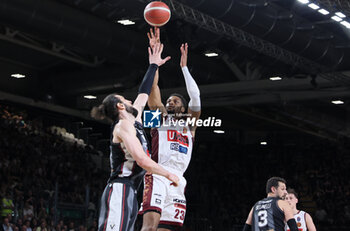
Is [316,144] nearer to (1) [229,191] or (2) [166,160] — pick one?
(1) [229,191]

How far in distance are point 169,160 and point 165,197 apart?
477mm

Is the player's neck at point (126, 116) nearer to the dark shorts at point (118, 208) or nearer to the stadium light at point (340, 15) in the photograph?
the dark shorts at point (118, 208)

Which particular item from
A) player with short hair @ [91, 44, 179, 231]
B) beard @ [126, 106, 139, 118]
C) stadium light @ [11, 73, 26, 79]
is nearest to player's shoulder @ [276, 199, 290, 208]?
player with short hair @ [91, 44, 179, 231]

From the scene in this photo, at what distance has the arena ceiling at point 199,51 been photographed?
1505cm

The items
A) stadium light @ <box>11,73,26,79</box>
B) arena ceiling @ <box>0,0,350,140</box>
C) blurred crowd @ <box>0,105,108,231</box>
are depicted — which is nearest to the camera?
arena ceiling @ <box>0,0,350,140</box>

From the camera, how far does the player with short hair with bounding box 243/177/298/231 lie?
27.7ft

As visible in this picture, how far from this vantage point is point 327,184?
2841 cm

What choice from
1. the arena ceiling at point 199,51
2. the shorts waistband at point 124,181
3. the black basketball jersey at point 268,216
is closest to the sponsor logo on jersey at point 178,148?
the black basketball jersey at point 268,216

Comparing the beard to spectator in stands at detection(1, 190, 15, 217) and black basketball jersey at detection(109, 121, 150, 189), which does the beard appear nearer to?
black basketball jersey at detection(109, 121, 150, 189)

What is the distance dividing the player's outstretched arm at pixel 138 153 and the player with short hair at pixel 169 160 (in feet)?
6.11

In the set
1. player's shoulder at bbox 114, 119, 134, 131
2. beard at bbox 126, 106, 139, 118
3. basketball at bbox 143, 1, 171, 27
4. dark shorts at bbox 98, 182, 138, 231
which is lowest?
dark shorts at bbox 98, 182, 138, 231

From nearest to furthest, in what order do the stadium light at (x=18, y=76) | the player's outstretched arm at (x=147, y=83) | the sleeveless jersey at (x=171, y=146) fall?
1. the player's outstretched arm at (x=147, y=83)
2. the sleeveless jersey at (x=171, y=146)
3. the stadium light at (x=18, y=76)

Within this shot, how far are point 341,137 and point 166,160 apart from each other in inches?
989

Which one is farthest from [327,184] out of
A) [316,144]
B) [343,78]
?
[343,78]
